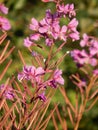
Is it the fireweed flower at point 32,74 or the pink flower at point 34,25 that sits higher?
the pink flower at point 34,25

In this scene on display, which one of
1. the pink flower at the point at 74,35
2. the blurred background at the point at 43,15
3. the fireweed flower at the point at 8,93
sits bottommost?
the fireweed flower at the point at 8,93

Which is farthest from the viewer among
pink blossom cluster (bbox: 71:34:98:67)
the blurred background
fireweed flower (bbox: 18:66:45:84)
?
the blurred background

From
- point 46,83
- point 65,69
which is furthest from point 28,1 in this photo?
point 46,83

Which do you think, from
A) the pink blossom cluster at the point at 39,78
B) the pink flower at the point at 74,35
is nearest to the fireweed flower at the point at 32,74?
the pink blossom cluster at the point at 39,78

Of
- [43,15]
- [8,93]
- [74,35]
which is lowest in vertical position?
[8,93]

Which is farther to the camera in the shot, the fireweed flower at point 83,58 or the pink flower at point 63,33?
the fireweed flower at point 83,58

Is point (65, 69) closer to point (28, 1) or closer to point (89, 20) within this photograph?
point (89, 20)

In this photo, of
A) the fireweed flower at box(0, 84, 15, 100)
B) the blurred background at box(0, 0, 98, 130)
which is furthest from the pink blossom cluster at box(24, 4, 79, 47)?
the blurred background at box(0, 0, 98, 130)

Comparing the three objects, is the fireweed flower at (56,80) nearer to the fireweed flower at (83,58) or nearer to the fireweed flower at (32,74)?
the fireweed flower at (32,74)

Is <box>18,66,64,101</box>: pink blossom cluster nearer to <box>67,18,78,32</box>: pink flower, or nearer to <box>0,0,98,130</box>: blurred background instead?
<box>67,18,78,32</box>: pink flower

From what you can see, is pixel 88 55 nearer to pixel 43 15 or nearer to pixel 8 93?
pixel 8 93

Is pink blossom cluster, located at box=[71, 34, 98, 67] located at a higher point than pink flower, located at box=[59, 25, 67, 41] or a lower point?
higher

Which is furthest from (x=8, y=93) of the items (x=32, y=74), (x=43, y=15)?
(x=43, y=15)
